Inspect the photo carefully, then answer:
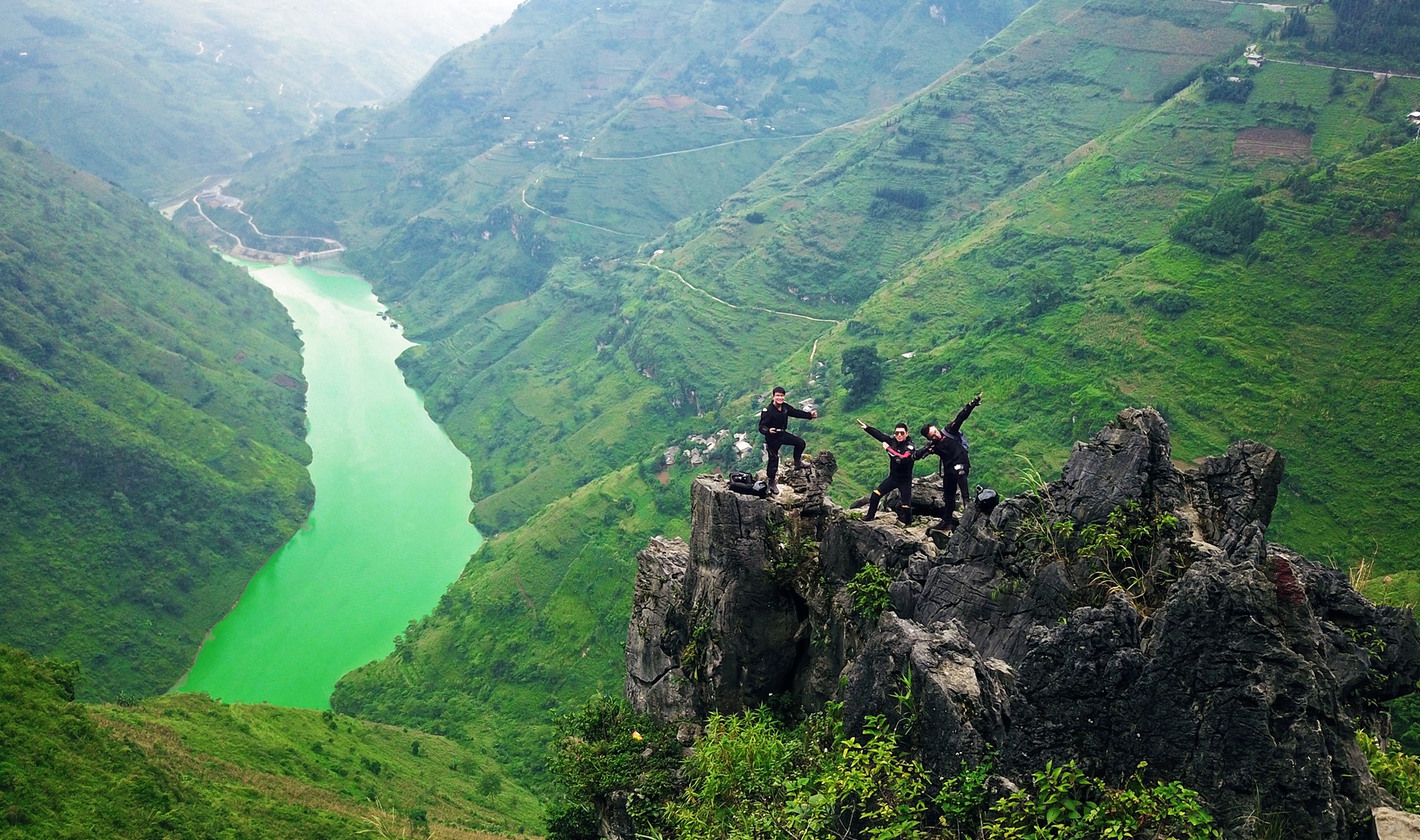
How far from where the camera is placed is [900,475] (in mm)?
17609

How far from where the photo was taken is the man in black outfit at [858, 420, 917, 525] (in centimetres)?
1745

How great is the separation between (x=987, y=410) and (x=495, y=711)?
37544mm

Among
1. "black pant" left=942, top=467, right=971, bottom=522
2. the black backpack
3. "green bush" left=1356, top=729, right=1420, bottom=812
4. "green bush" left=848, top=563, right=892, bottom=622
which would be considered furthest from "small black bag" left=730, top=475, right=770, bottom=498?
"green bush" left=1356, top=729, right=1420, bottom=812

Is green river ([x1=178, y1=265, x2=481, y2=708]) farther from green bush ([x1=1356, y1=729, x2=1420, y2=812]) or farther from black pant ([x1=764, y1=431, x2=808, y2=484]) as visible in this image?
green bush ([x1=1356, y1=729, x2=1420, y2=812])

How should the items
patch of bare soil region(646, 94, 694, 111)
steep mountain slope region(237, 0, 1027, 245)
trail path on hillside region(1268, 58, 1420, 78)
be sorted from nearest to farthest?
trail path on hillside region(1268, 58, 1420, 78)
steep mountain slope region(237, 0, 1027, 245)
patch of bare soil region(646, 94, 694, 111)

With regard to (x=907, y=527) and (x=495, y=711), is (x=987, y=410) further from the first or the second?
(x=907, y=527)

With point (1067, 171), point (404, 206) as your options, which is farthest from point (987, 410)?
point (404, 206)

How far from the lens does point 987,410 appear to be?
59.1 meters

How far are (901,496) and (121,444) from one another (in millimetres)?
79370

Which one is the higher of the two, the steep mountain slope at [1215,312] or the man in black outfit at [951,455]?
Answer: the man in black outfit at [951,455]

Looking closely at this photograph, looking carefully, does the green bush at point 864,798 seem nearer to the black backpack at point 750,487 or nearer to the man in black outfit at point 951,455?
the black backpack at point 750,487

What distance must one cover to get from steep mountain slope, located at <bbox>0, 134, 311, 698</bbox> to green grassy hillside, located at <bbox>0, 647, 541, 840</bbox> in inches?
1150

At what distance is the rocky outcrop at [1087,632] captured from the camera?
1061 cm

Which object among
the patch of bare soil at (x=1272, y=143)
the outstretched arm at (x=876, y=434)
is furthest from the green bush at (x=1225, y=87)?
the outstretched arm at (x=876, y=434)
